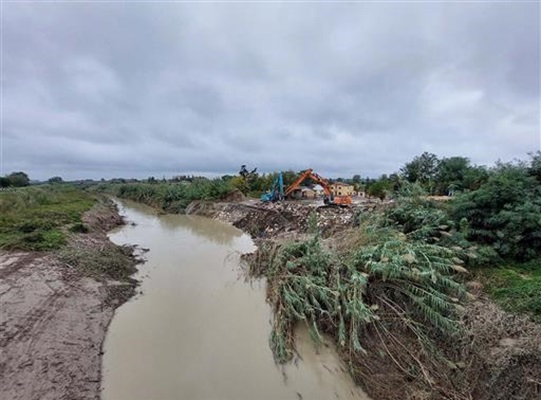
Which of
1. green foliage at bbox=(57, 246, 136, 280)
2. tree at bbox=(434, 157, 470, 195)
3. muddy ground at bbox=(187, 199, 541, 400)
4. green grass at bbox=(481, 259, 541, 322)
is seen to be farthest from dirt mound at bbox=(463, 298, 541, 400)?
tree at bbox=(434, 157, 470, 195)

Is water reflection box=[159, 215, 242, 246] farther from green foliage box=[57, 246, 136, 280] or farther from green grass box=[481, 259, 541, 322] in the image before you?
green grass box=[481, 259, 541, 322]

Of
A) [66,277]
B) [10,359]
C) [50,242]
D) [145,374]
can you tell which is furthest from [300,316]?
[50,242]

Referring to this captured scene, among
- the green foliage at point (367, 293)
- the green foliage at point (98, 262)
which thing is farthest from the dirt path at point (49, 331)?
the green foliage at point (367, 293)

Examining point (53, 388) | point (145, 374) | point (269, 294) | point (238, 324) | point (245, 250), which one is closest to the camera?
point (53, 388)

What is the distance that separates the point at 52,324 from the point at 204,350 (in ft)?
9.77

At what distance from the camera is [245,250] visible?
14758 mm

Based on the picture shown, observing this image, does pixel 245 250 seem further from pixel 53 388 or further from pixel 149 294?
pixel 53 388

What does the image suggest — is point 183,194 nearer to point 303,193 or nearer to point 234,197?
point 234,197

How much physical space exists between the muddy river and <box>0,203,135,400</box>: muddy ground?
0.34 m

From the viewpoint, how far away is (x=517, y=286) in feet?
21.3

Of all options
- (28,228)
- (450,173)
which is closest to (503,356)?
(28,228)

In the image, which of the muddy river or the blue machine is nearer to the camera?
the muddy river

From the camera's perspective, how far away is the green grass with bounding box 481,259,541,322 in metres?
5.79

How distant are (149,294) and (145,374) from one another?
3.82 metres
